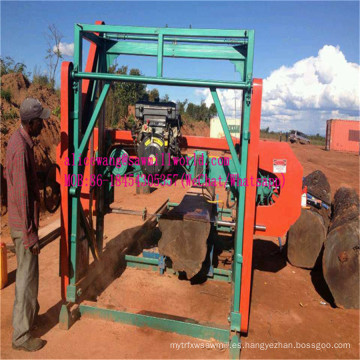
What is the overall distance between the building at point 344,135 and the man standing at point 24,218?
1197 inches

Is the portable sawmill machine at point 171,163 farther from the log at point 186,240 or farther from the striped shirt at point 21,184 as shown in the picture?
the striped shirt at point 21,184

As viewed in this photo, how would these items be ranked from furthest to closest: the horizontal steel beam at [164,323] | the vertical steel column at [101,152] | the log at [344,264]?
the log at [344,264], the vertical steel column at [101,152], the horizontal steel beam at [164,323]

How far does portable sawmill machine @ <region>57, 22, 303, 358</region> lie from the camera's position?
3.53 metres

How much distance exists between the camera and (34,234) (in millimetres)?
3293

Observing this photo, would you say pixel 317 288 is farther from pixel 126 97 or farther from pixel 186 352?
pixel 126 97

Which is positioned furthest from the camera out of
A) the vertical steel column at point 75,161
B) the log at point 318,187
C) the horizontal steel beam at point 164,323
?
the log at point 318,187

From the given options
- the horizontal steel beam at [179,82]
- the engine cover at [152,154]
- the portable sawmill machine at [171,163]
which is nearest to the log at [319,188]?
the portable sawmill machine at [171,163]

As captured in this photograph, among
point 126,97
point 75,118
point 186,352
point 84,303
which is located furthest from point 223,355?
point 126,97

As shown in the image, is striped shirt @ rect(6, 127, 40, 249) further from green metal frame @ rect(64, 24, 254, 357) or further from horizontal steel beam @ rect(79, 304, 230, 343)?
horizontal steel beam @ rect(79, 304, 230, 343)

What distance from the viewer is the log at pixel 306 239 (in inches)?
222

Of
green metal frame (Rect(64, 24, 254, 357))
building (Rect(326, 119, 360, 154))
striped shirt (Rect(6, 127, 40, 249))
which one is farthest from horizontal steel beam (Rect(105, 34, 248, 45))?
building (Rect(326, 119, 360, 154))

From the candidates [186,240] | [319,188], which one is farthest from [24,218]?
[319,188]

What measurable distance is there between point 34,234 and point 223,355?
235 centimetres

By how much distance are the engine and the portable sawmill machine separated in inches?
0.5
